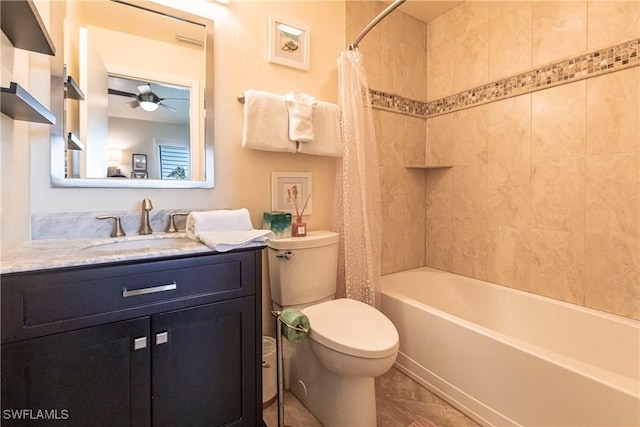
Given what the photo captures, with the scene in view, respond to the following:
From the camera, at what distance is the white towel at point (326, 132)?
1782 mm

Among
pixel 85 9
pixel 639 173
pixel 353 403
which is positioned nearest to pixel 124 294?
pixel 353 403

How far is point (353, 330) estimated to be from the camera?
1351mm

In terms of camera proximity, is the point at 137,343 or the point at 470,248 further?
the point at 470,248

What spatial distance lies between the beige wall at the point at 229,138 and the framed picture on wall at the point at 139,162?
0.36 feet

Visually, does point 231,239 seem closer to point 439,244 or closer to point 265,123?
point 265,123

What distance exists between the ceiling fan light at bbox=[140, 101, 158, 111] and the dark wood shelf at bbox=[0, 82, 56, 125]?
0.41 meters

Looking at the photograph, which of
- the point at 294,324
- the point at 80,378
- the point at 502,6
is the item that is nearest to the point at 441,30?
the point at 502,6

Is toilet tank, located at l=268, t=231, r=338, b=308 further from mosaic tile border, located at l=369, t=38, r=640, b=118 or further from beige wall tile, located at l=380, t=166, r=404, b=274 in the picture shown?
mosaic tile border, located at l=369, t=38, r=640, b=118

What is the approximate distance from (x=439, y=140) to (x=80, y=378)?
8.11ft

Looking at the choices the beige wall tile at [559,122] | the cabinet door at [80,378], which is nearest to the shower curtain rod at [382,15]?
Answer: the beige wall tile at [559,122]

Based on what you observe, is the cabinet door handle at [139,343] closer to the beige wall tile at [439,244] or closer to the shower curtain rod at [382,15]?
the shower curtain rod at [382,15]

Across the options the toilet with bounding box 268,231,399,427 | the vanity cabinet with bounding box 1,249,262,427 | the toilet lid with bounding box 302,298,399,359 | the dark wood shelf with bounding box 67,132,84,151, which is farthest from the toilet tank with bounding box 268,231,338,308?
the dark wood shelf with bounding box 67,132,84,151

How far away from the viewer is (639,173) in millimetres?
1439

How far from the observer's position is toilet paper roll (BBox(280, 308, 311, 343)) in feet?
4.27
